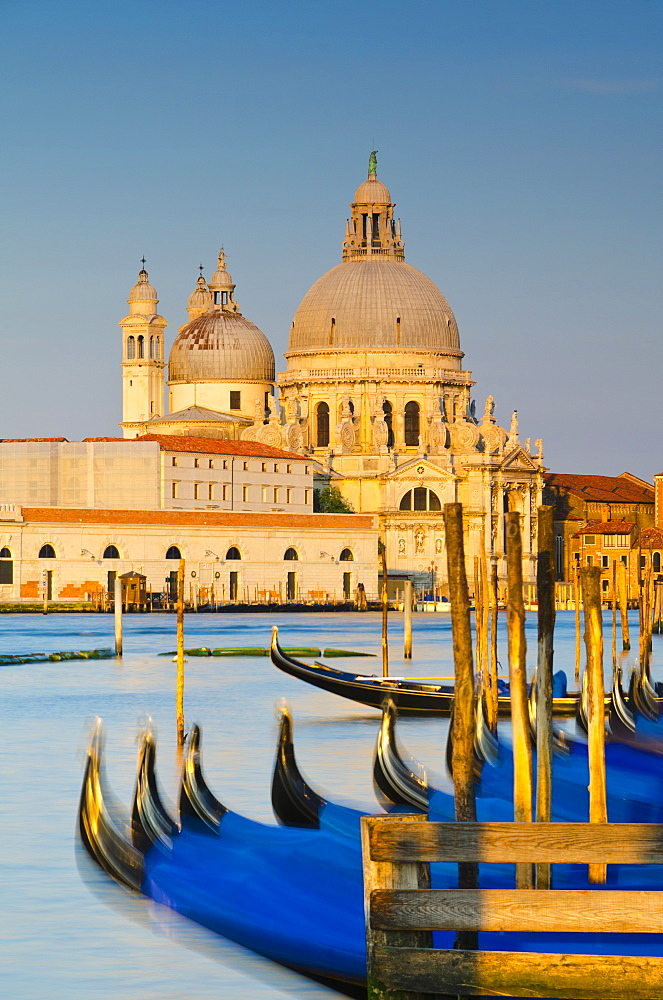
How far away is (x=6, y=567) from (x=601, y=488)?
117ft

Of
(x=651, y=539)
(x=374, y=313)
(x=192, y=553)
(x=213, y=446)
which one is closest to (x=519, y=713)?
(x=192, y=553)

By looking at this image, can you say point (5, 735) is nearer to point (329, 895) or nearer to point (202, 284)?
point (329, 895)

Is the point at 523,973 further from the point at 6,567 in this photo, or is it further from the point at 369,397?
the point at 369,397

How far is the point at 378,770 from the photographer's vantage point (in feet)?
36.9

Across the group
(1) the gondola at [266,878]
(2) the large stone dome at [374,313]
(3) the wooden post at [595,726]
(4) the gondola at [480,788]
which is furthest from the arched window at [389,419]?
(1) the gondola at [266,878]

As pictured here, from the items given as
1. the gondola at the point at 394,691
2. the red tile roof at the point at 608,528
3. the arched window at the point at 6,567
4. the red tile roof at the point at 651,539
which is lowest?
the gondola at the point at 394,691

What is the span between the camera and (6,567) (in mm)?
53875

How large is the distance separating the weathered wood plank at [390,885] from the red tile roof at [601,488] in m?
72.8

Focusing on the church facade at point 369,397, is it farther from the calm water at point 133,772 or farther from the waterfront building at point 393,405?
the calm water at point 133,772

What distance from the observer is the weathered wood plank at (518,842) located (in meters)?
5.90

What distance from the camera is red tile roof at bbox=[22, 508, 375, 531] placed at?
54.7 meters

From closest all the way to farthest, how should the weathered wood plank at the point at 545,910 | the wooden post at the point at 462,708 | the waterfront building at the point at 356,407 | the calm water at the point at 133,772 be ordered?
1. the weathered wood plank at the point at 545,910
2. the wooden post at the point at 462,708
3. the calm water at the point at 133,772
4. the waterfront building at the point at 356,407

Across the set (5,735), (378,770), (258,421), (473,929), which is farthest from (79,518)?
(473,929)

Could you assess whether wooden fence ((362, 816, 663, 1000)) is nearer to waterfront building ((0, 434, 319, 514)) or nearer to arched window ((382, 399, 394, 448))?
waterfront building ((0, 434, 319, 514))
